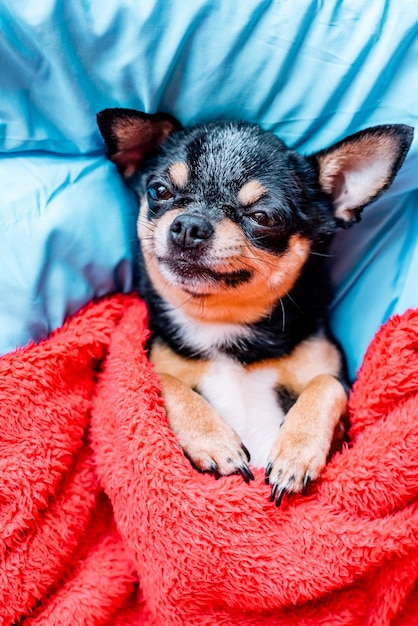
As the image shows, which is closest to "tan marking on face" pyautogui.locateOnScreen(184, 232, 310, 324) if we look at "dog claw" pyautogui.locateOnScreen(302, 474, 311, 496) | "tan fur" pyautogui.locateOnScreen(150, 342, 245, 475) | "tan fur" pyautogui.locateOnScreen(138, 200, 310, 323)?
"tan fur" pyautogui.locateOnScreen(138, 200, 310, 323)

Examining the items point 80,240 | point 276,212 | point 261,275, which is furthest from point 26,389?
point 276,212

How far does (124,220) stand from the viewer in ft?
5.75

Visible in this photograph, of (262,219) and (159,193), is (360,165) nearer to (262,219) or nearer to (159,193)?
(262,219)

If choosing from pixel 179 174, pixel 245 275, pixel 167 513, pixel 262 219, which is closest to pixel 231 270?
pixel 245 275

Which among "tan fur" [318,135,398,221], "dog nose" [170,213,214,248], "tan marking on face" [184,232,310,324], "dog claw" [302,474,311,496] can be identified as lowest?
"dog claw" [302,474,311,496]

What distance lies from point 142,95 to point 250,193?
0.41 meters

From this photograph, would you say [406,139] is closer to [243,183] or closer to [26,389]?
[243,183]

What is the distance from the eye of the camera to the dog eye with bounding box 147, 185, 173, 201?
1630mm

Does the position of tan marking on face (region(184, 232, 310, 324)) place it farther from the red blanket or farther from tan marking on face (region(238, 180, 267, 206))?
the red blanket

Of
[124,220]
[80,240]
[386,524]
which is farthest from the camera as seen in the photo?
[124,220]

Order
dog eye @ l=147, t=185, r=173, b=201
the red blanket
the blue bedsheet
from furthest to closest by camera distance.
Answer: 1. dog eye @ l=147, t=185, r=173, b=201
2. the blue bedsheet
3. the red blanket

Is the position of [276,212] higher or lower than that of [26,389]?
higher

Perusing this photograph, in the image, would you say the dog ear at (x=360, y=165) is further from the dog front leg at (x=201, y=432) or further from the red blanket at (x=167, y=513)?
the dog front leg at (x=201, y=432)

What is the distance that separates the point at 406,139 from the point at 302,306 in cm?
55
